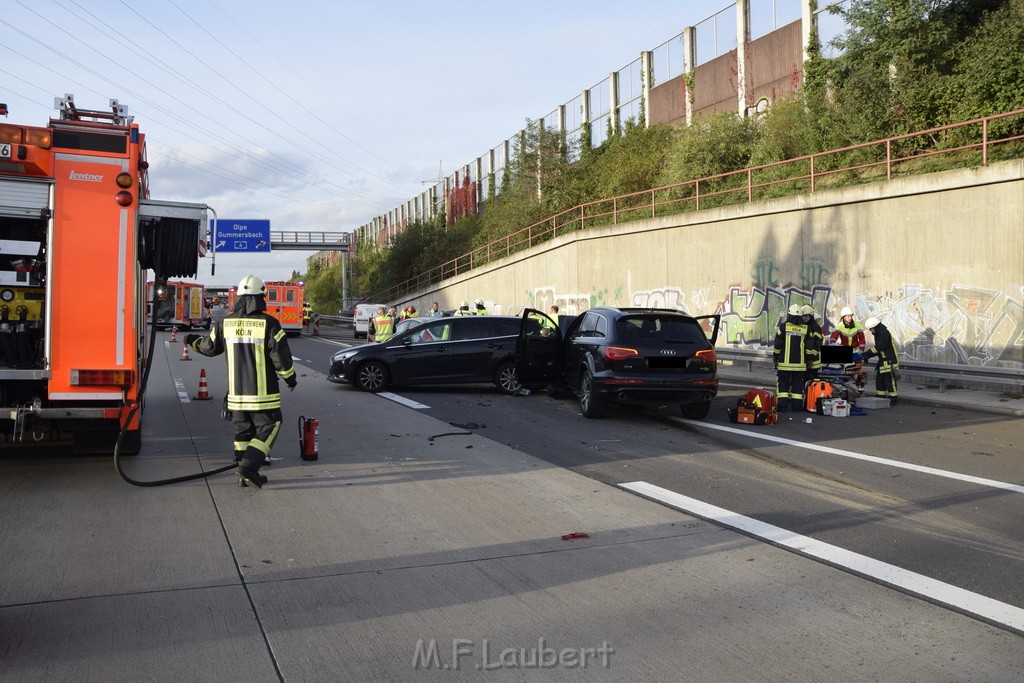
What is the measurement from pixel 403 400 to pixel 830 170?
13.4m

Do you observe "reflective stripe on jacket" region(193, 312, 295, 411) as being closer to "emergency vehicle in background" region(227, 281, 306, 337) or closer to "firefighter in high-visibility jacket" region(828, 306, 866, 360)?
"firefighter in high-visibility jacket" region(828, 306, 866, 360)

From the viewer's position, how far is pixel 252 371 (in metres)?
7.64

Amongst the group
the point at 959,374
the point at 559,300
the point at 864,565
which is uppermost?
the point at 559,300

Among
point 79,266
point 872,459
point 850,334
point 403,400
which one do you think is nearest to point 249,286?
point 79,266

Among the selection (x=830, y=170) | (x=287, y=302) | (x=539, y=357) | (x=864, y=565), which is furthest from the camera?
(x=287, y=302)

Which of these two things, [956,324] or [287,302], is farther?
[287,302]

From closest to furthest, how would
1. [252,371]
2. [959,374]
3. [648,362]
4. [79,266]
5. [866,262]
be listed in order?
[252,371], [79,266], [648,362], [959,374], [866,262]

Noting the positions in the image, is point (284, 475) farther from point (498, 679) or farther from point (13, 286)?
point (498, 679)

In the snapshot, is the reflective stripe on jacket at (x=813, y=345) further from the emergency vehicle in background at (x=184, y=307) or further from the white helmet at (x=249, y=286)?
the emergency vehicle in background at (x=184, y=307)

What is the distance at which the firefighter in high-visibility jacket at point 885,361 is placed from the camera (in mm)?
14016

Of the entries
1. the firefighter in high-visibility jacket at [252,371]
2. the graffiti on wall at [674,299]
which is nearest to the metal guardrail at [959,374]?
the graffiti on wall at [674,299]

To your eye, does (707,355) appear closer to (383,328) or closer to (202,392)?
(202,392)

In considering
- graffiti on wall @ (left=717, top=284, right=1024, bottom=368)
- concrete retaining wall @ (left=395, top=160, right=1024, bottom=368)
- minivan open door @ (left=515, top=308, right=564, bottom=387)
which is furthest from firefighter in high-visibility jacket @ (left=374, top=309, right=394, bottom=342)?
graffiti on wall @ (left=717, top=284, right=1024, bottom=368)

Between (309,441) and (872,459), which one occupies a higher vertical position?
(309,441)
